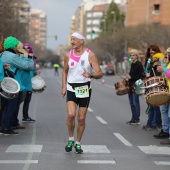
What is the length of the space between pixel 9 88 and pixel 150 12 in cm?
8498

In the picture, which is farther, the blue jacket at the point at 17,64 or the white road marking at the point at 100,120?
the white road marking at the point at 100,120

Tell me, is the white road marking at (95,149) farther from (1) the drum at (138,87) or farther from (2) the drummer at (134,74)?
(2) the drummer at (134,74)

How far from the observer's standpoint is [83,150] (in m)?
10.0

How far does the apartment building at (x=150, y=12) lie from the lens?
295 ft

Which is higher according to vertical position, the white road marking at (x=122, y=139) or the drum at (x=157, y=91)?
the drum at (x=157, y=91)

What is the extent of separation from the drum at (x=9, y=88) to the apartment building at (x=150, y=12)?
7070 cm

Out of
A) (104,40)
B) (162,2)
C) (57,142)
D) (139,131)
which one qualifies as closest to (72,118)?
(57,142)

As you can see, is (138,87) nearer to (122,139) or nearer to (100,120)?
(122,139)

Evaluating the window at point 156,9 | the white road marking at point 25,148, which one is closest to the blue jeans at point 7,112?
the white road marking at point 25,148

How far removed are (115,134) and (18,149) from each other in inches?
125

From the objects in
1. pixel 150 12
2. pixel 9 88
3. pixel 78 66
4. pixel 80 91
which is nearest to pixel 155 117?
pixel 9 88

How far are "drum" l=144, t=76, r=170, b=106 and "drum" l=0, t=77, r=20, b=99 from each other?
2703mm

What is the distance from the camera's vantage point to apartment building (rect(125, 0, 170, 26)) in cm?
8994

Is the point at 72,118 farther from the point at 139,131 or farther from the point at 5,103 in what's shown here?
the point at 139,131
